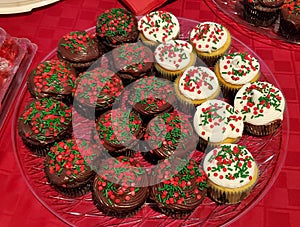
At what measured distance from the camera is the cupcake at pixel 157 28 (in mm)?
3945

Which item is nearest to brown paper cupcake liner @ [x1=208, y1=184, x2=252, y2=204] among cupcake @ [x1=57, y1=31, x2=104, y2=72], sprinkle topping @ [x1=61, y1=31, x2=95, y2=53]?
cupcake @ [x1=57, y1=31, x2=104, y2=72]

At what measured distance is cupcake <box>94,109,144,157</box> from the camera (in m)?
3.28

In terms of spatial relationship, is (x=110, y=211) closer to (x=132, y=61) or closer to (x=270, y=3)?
(x=132, y=61)

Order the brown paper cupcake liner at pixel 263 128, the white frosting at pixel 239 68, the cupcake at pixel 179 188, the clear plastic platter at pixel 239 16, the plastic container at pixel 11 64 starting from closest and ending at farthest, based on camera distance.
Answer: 1. the cupcake at pixel 179 188
2. the brown paper cupcake liner at pixel 263 128
3. the white frosting at pixel 239 68
4. the plastic container at pixel 11 64
5. the clear plastic platter at pixel 239 16

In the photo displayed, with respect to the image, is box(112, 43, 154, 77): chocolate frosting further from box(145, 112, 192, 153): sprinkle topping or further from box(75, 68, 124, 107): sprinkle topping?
box(145, 112, 192, 153): sprinkle topping

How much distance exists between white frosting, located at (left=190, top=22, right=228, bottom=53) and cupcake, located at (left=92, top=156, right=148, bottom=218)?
1.47 metres

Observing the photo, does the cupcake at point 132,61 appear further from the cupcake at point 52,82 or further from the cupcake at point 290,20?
the cupcake at point 290,20

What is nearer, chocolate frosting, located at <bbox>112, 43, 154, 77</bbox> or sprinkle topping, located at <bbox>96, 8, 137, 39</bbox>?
chocolate frosting, located at <bbox>112, 43, 154, 77</bbox>

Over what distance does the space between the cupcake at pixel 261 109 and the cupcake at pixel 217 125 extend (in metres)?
0.09

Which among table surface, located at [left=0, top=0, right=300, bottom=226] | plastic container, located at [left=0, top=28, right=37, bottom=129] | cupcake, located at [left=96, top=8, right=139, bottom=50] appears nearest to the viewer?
table surface, located at [left=0, top=0, right=300, bottom=226]

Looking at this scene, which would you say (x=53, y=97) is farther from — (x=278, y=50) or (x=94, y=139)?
(x=278, y=50)

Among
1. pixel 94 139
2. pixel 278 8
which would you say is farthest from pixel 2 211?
pixel 278 8

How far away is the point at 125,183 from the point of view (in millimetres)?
2994

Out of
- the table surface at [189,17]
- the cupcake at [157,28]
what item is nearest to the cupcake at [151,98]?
the cupcake at [157,28]
